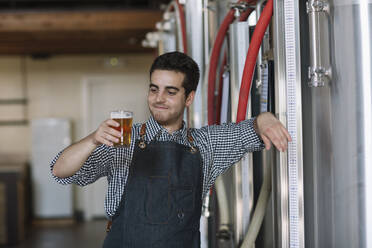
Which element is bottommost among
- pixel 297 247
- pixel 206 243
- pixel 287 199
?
pixel 206 243

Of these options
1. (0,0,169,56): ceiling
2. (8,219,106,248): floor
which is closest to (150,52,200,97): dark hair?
(0,0,169,56): ceiling

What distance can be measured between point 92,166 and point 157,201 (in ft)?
0.84

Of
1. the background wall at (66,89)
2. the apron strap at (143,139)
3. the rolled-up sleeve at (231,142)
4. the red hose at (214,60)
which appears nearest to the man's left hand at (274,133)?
the rolled-up sleeve at (231,142)

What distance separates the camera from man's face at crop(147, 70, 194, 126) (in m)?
1.78

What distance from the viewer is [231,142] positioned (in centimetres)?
191

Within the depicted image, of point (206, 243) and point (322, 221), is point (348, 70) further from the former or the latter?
point (206, 243)

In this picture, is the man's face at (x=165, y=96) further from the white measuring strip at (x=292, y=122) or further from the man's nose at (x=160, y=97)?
the white measuring strip at (x=292, y=122)

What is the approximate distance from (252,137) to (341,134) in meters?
0.45

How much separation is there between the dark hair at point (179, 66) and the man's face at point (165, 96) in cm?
2

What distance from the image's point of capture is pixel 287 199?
1.63 meters

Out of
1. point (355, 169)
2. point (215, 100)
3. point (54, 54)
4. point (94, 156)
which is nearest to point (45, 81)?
point (54, 54)

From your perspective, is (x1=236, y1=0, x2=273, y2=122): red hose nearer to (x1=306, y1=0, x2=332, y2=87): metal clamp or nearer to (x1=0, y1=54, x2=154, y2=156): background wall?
(x1=306, y1=0, x2=332, y2=87): metal clamp

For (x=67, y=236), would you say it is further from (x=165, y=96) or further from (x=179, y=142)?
(x=165, y=96)

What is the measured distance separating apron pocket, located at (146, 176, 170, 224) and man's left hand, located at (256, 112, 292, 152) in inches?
14.5
